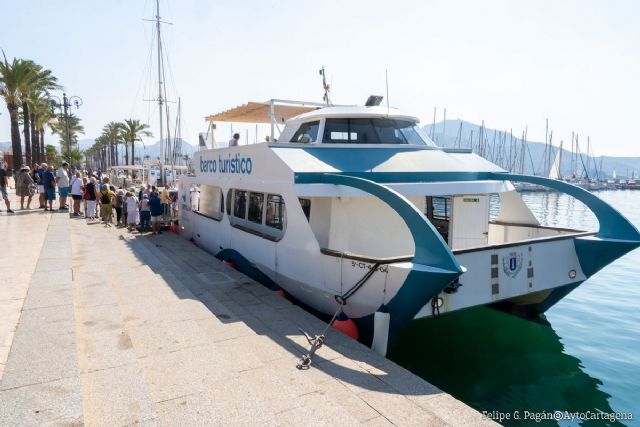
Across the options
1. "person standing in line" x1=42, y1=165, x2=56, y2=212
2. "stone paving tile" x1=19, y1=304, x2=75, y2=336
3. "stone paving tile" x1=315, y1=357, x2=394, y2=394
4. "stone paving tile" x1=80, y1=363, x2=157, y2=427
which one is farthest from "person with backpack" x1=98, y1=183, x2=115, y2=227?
"stone paving tile" x1=315, y1=357, x2=394, y2=394

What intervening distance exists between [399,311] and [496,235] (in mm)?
4443

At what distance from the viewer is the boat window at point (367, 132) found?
8.22 metres

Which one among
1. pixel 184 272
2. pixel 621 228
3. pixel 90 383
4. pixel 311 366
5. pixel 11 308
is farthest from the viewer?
pixel 184 272

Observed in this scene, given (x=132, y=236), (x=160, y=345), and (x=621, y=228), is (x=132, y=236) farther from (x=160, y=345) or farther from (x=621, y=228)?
(x=621, y=228)

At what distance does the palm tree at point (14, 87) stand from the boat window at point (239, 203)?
26178mm

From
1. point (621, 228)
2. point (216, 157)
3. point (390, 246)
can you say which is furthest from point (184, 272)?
point (621, 228)

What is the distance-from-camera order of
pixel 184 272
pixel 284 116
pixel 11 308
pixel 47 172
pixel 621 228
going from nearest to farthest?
pixel 11 308, pixel 621 228, pixel 184 272, pixel 284 116, pixel 47 172

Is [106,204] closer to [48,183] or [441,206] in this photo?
[48,183]

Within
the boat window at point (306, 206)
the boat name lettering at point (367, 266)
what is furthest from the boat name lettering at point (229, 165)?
the boat name lettering at point (367, 266)

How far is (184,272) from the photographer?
867 centimetres

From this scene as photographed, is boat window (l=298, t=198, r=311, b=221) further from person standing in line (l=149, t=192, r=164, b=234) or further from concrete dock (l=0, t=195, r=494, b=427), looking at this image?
person standing in line (l=149, t=192, r=164, b=234)

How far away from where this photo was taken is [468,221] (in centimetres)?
782

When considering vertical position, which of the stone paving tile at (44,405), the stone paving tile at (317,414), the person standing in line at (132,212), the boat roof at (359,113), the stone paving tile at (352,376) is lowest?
the stone paving tile at (352,376)

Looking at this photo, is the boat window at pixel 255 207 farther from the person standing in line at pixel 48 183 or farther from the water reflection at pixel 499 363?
the person standing in line at pixel 48 183
